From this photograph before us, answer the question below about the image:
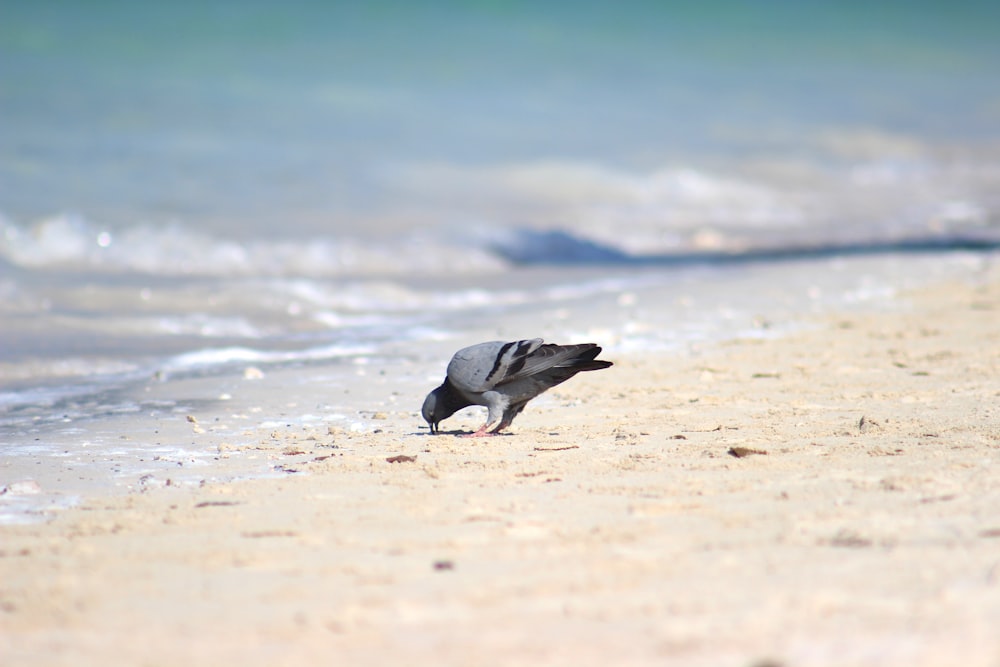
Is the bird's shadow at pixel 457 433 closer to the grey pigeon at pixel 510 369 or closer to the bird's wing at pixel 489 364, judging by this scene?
the grey pigeon at pixel 510 369

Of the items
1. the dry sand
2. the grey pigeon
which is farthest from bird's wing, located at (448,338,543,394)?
the dry sand

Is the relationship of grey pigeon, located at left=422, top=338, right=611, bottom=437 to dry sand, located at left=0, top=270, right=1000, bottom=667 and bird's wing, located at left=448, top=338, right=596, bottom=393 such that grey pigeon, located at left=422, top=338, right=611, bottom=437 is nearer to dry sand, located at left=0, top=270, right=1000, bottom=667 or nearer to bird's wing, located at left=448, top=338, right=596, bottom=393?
bird's wing, located at left=448, top=338, right=596, bottom=393

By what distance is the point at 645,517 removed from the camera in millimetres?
3502

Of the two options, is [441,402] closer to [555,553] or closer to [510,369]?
[510,369]

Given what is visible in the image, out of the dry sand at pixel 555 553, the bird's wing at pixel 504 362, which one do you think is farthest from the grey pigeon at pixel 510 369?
the dry sand at pixel 555 553

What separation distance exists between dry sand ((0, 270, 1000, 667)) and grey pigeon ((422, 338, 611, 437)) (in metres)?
0.21

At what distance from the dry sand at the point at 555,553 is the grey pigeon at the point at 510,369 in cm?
21

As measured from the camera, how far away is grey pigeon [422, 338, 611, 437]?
495 centimetres

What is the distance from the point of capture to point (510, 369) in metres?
4.96

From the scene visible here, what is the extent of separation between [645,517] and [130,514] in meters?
1.73

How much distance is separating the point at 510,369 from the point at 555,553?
191 cm

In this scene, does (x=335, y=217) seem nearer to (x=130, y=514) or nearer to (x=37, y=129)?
(x=37, y=129)

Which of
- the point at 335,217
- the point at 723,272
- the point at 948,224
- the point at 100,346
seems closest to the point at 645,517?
the point at 100,346

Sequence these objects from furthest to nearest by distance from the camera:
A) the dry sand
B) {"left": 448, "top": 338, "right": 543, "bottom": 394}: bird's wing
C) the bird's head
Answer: the bird's head, {"left": 448, "top": 338, "right": 543, "bottom": 394}: bird's wing, the dry sand
